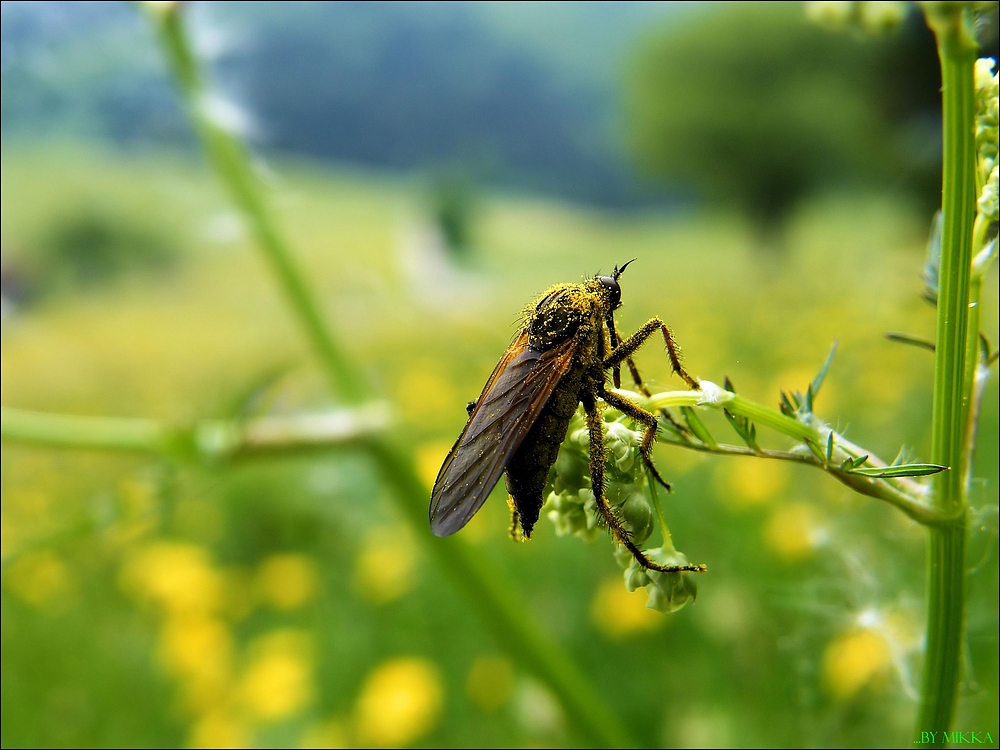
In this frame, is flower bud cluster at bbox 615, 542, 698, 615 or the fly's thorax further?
the fly's thorax

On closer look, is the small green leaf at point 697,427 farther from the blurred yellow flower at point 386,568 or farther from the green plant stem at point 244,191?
the blurred yellow flower at point 386,568

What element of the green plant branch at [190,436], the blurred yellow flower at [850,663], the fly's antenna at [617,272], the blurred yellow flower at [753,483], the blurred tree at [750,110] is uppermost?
the blurred tree at [750,110]

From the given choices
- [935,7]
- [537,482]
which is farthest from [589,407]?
[935,7]

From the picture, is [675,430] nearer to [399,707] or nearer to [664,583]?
[664,583]

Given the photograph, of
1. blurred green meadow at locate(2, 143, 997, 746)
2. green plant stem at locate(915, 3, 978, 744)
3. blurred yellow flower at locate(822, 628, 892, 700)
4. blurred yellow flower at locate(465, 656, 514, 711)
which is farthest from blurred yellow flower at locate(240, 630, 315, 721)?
green plant stem at locate(915, 3, 978, 744)

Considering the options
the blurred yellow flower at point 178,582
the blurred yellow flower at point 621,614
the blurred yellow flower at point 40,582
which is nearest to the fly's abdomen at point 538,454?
the blurred yellow flower at point 621,614

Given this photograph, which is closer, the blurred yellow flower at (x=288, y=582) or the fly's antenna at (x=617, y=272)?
the fly's antenna at (x=617, y=272)

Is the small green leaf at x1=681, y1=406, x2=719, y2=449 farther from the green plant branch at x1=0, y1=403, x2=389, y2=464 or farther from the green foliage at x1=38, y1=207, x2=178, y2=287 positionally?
the green foliage at x1=38, y1=207, x2=178, y2=287

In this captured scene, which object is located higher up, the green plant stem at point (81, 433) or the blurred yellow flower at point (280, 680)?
the green plant stem at point (81, 433)
